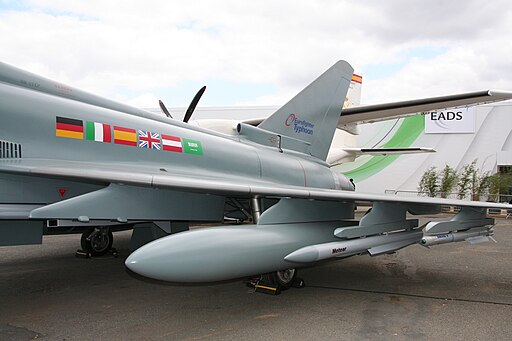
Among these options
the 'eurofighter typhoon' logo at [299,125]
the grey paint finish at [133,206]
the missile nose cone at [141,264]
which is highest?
the 'eurofighter typhoon' logo at [299,125]

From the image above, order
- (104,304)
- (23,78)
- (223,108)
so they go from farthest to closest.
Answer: (223,108)
(104,304)
(23,78)

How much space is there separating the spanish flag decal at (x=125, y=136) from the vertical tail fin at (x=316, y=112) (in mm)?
2702

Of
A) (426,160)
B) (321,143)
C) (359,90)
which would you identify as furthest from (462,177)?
(321,143)

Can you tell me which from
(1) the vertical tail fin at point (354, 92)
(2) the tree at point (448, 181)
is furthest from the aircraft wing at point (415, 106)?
(2) the tree at point (448, 181)

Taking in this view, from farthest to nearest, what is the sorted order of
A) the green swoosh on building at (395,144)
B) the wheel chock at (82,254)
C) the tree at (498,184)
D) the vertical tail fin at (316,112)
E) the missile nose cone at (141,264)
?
the green swoosh on building at (395,144) < the tree at (498,184) < the wheel chock at (82,254) < the vertical tail fin at (316,112) < the missile nose cone at (141,264)

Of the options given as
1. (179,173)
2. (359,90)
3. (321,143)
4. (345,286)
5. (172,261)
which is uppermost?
(359,90)

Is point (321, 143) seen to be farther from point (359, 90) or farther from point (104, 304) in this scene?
point (359, 90)

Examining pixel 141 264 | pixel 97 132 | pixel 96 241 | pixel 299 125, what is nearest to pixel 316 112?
pixel 299 125

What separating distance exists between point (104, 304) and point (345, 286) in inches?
121

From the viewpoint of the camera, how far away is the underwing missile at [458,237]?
564 cm

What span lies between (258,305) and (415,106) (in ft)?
14.8

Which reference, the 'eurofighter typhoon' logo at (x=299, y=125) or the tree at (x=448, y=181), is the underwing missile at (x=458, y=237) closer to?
the 'eurofighter typhoon' logo at (x=299, y=125)

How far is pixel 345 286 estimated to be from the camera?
5812 mm

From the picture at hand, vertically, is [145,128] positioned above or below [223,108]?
below
